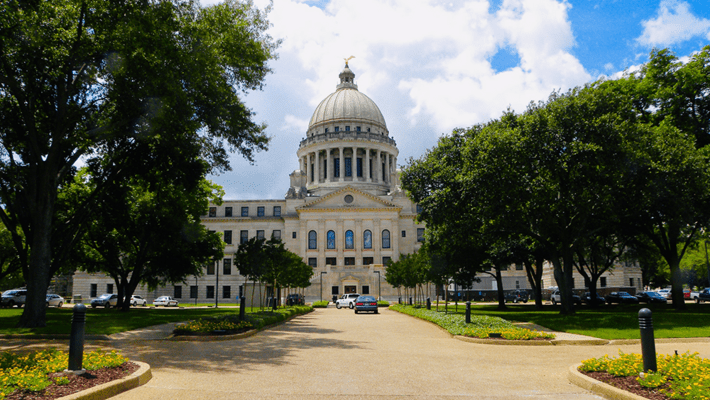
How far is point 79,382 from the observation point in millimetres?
8625

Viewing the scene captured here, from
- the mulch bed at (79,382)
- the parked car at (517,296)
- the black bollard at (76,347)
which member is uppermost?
the black bollard at (76,347)

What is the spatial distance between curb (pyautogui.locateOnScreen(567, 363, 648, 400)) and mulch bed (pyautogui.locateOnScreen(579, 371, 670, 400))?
0.17 metres

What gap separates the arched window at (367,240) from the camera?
89.9m

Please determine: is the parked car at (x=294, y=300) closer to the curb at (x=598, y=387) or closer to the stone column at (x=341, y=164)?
the curb at (x=598, y=387)

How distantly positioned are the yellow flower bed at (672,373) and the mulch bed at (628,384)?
0.07m

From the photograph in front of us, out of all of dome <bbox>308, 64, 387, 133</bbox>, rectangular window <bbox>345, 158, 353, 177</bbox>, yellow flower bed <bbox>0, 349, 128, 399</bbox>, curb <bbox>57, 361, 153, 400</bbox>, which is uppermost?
dome <bbox>308, 64, 387, 133</bbox>

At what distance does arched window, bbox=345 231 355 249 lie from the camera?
3543 inches

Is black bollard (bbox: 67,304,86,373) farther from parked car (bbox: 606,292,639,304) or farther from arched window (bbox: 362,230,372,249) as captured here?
arched window (bbox: 362,230,372,249)

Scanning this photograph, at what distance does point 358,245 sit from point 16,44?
7360cm

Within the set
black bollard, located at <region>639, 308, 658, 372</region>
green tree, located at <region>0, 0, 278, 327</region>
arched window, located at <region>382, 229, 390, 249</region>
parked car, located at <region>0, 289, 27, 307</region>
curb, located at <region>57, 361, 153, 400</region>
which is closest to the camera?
curb, located at <region>57, 361, 153, 400</region>

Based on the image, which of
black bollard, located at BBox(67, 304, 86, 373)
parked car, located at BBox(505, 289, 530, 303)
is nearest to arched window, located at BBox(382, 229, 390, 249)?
parked car, located at BBox(505, 289, 530, 303)

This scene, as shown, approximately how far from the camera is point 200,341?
1700 cm

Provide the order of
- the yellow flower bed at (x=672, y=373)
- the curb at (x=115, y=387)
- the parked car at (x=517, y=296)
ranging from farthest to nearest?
the parked car at (x=517, y=296), the curb at (x=115, y=387), the yellow flower bed at (x=672, y=373)

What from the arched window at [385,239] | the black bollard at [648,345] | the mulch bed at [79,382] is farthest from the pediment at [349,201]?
the black bollard at [648,345]
